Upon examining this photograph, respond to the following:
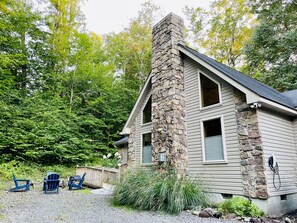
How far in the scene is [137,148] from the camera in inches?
360

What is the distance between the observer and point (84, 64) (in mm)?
16062

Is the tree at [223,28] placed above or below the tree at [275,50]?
above

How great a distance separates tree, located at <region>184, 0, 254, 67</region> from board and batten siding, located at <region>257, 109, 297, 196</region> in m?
13.0

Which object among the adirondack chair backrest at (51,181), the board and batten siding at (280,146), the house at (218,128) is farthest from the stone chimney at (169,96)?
the adirondack chair backrest at (51,181)

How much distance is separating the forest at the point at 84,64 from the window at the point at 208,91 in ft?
17.2

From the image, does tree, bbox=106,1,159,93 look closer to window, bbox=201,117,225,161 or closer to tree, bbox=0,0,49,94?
tree, bbox=0,0,49,94

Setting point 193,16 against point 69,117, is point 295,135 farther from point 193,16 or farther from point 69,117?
point 193,16

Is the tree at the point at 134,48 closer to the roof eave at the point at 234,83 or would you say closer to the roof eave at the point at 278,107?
the roof eave at the point at 234,83

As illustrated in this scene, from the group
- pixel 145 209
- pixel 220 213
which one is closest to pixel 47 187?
pixel 145 209

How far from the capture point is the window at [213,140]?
6.06m

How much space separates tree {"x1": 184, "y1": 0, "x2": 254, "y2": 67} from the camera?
56.2 feet

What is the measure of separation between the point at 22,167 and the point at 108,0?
42.6 feet

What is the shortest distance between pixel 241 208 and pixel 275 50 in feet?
44.6

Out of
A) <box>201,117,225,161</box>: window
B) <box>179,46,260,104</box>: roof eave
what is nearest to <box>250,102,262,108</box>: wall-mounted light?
<box>179,46,260,104</box>: roof eave
